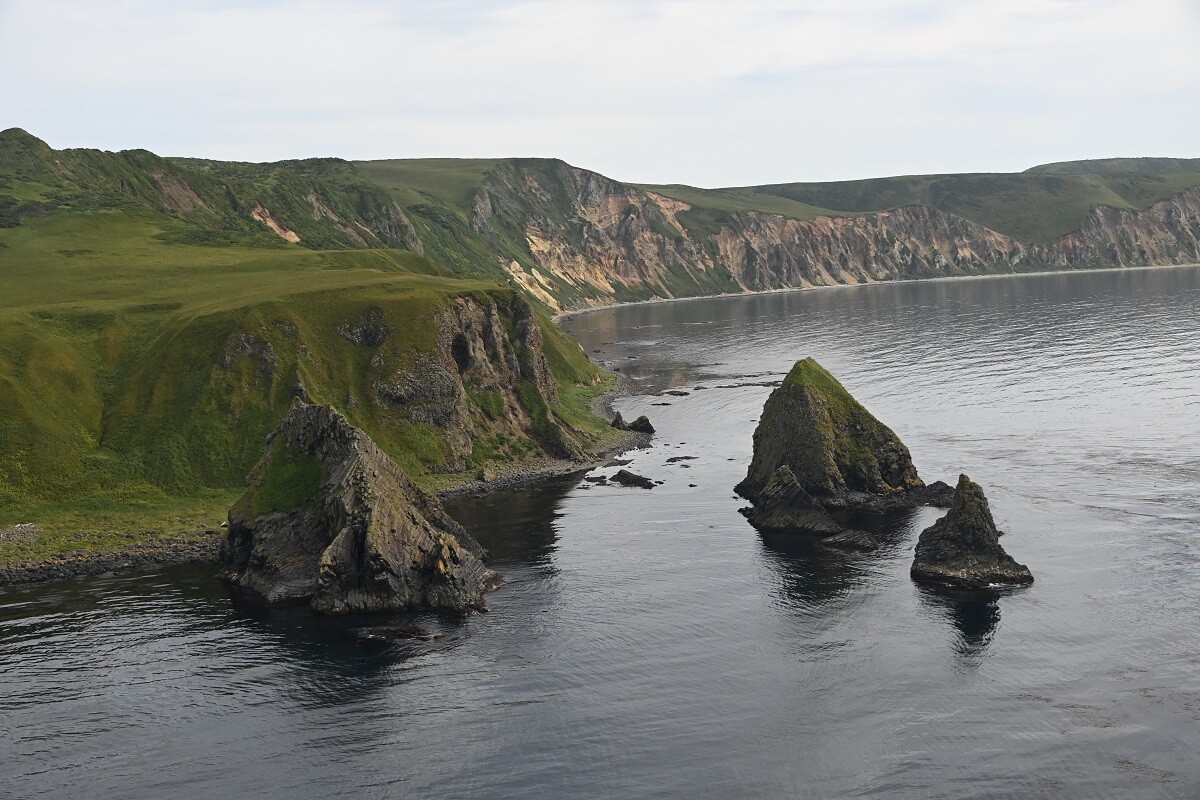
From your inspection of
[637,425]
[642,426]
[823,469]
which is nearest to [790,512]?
[823,469]

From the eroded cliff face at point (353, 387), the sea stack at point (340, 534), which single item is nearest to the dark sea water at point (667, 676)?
the sea stack at point (340, 534)

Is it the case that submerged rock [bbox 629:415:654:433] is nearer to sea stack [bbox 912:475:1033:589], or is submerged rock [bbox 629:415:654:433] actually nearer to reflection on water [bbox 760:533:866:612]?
reflection on water [bbox 760:533:866:612]

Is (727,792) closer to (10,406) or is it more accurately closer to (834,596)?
(834,596)

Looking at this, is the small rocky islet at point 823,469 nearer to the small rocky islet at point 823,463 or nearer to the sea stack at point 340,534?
the small rocky islet at point 823,463

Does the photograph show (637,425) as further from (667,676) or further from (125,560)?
(667,676)

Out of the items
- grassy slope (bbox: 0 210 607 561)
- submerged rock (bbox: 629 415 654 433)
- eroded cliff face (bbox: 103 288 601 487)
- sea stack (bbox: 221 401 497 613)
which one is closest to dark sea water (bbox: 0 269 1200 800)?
sea stack (bbox: 221 401 497 613)

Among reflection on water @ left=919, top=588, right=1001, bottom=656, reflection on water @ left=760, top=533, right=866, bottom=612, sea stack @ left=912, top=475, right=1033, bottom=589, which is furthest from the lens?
reflection on water @ left=760, top=533, right=866, bottom=612
